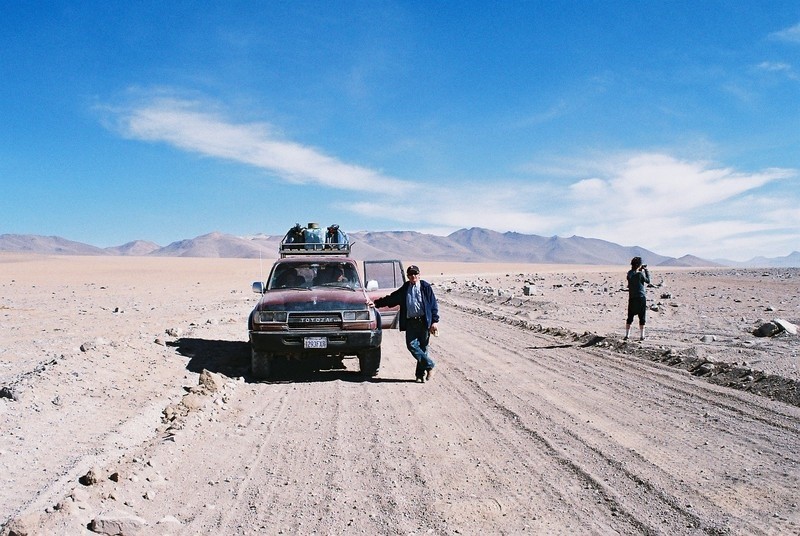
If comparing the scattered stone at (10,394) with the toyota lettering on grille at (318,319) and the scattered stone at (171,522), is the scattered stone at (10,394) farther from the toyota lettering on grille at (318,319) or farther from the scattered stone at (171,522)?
the toyota lettering on grille at (318,319)

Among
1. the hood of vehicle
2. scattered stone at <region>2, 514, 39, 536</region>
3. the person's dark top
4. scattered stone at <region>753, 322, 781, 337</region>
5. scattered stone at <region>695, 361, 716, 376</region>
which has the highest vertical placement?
the person's dark top

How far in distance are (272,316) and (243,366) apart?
196cm

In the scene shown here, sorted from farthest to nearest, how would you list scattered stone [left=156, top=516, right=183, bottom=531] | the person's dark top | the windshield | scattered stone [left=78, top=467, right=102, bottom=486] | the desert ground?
Result: the person's dark top
the windshield
scattered stone [left=78, top=467, right=102, bottom=486]
the desert ground
scattered stone [left=156, top=516, right=183, bottom=531]

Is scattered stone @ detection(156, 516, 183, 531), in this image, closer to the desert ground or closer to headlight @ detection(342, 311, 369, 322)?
the desert ground

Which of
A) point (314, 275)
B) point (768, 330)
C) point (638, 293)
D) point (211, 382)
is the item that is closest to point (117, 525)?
point (211, 382)

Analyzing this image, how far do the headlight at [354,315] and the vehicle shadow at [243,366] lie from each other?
97 cm

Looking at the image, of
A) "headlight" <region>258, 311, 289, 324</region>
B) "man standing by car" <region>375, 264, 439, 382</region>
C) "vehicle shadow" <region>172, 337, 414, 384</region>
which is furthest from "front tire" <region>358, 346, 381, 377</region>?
"headlight" <region>258, 311, 289, 324</region>

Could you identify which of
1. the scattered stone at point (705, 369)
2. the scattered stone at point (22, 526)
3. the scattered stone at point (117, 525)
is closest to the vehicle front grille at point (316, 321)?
the scattered stone at point (117, 525)

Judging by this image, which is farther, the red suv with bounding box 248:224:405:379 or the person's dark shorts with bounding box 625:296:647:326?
the person's dark shorts with bounding box 625:296:647:326

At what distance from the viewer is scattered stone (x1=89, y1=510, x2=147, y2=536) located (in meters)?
3.95

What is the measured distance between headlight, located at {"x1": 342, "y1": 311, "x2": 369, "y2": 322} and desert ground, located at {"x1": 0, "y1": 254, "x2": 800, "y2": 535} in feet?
3.27

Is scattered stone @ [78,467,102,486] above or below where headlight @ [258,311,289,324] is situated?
below

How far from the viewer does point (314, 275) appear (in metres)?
10.9

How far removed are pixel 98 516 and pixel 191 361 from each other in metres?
6.63
